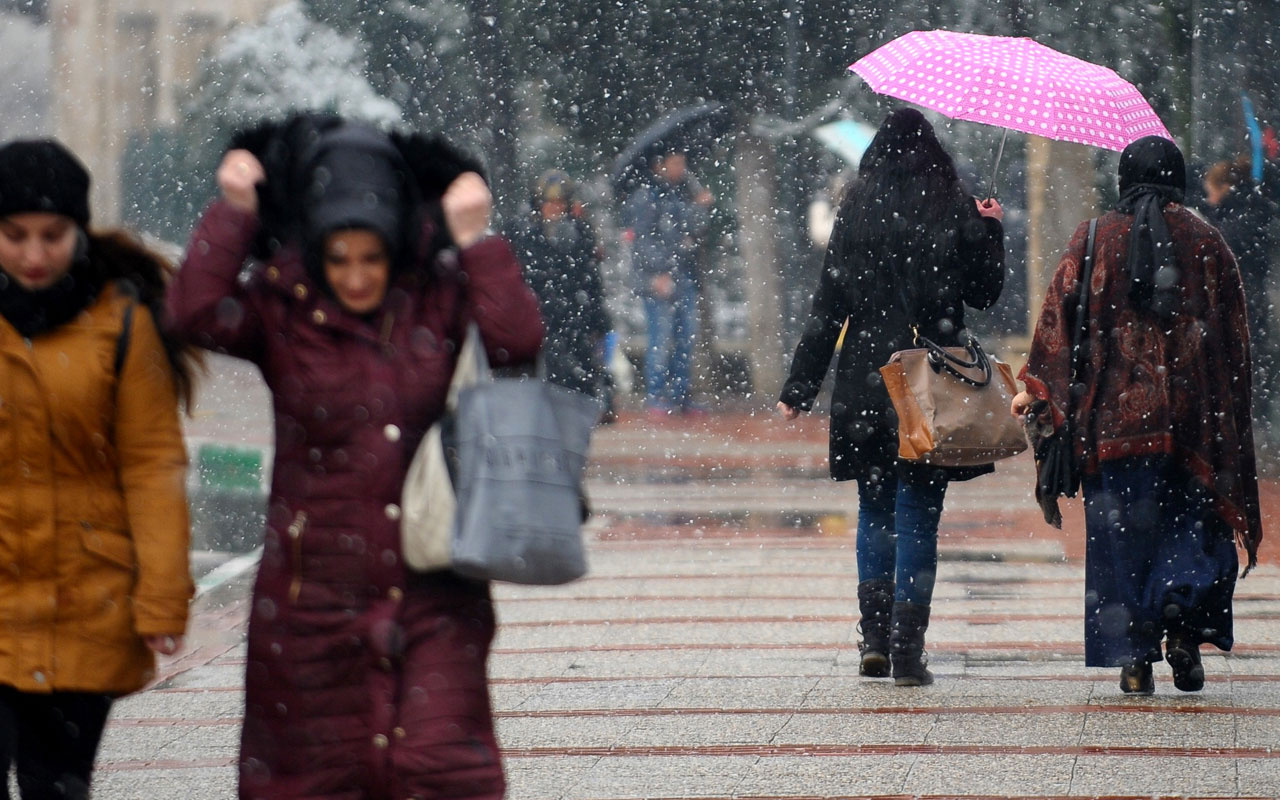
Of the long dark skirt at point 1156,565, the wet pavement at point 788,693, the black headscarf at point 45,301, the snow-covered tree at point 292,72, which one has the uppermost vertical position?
the snow-covered tree at point 292,72

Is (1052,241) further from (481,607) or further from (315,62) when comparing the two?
(481,607)

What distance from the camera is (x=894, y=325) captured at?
645 cm

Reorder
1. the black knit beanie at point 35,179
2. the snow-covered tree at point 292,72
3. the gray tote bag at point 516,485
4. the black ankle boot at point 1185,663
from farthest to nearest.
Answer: the snow-covered tree at point 292,72 < the black ankle boot at point 1185,663 < the black knit beanie at point 35,179 < the gray tote bag at point 516,485

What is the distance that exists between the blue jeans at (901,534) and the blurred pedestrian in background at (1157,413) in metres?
0.42

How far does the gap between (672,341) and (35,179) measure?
13153mm

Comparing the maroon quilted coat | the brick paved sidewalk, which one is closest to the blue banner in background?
the brick paved sidewalk

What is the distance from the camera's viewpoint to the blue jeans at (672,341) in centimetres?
1666

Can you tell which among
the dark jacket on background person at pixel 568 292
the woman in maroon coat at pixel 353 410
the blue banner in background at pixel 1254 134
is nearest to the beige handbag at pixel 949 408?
the woman in maroon coat at pixel 353 410

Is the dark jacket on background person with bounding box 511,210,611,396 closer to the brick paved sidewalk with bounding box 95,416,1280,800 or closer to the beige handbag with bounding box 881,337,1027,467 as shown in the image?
the brick paved sidewalk with bounding box 95,416,1280,800

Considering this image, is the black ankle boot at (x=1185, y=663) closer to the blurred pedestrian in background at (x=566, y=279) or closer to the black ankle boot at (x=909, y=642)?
the black ankle boot at (x=909, y=642)

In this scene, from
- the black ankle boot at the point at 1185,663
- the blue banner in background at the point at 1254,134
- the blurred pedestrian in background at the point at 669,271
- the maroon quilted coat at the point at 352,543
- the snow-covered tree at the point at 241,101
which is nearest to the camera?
the maroon quilted coat at the point at 352,543

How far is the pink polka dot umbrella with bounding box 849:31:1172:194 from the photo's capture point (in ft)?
21.0

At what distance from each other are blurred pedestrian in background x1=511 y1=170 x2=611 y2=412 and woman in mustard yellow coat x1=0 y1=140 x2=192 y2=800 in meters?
10.7

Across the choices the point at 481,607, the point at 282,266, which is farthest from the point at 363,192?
the point at 481,607
